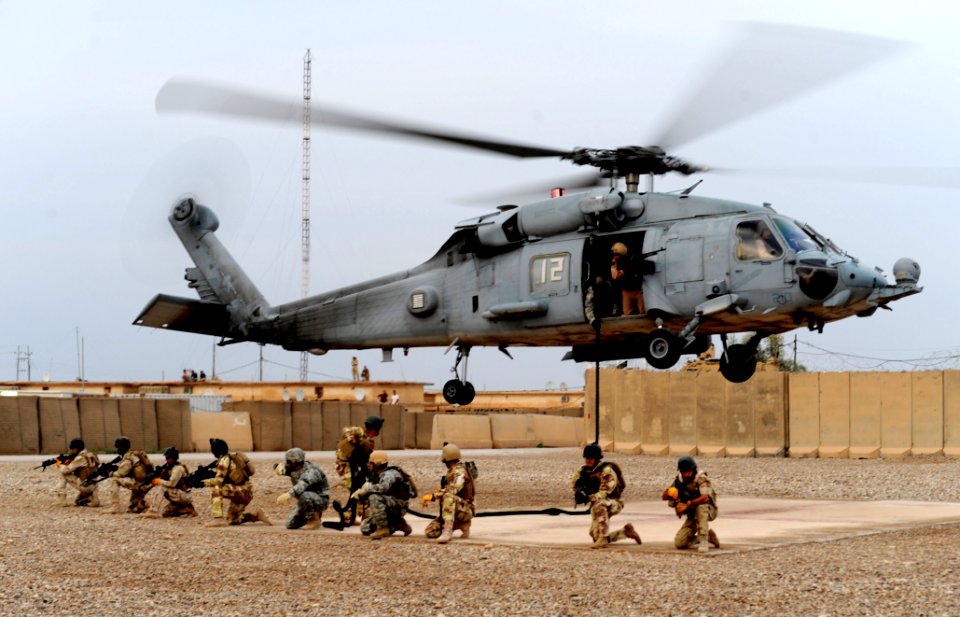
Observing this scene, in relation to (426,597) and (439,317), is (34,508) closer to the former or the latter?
(439,317)

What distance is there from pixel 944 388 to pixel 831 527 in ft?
49.7

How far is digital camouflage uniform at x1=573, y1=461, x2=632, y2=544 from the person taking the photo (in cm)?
1244

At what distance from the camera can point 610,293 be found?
704 inches

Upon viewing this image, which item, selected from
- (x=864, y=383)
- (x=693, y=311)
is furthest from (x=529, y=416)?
(x=693, y=311)

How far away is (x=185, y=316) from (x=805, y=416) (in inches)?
594

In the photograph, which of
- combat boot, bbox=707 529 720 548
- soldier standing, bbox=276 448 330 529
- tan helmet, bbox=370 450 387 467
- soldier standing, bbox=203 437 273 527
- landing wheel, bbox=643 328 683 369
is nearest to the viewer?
combat boot, bbox=707 529 720 548

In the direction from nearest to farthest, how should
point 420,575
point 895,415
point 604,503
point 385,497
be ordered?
point 420,575 < point 604,503 < point 385,497 < point 895,415

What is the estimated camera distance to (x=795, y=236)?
55.1 feet

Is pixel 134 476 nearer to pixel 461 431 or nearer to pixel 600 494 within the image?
pixel 600 494

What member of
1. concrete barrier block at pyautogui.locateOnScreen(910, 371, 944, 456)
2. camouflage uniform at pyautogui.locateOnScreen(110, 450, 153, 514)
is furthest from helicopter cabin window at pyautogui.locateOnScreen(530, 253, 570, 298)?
concrete barrier block at pyautogui.locateOnScreen(910, 371, 944, 456)

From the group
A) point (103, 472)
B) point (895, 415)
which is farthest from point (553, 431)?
point (103, 472)

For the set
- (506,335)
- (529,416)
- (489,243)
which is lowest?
(529,416)

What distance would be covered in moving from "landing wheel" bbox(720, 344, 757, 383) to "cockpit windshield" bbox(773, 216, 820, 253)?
2.08m

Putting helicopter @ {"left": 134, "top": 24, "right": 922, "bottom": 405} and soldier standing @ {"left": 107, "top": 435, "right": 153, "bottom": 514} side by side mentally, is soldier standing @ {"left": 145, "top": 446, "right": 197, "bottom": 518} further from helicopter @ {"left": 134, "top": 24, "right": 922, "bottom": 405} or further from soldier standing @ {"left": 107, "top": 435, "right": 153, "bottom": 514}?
helicopter @ {"left": 134, "top": 24, "right": 922, "bottom": 405}
